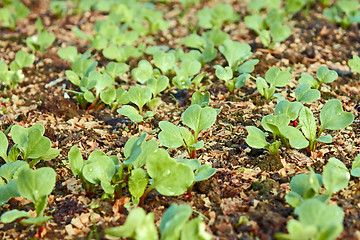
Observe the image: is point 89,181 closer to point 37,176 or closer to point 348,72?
point 37,176

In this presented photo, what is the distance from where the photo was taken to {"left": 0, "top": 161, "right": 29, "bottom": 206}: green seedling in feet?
5.99

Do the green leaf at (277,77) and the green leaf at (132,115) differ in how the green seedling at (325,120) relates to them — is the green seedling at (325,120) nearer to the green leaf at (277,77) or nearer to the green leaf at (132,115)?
the green leaf at (277,77)

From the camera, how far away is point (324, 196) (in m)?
1.70

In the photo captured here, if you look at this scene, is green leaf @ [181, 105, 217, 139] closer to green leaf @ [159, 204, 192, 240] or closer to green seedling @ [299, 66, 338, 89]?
green leaf @ [159, 204, 192, 240]

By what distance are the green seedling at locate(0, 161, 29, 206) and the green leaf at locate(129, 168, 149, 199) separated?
49 centimetres

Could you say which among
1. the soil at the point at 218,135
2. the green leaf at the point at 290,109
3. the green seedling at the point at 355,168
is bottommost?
→ the soil at the point at 218,135

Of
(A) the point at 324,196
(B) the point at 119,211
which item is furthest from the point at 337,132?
(B) the point at 119,211

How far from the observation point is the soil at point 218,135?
178 cm

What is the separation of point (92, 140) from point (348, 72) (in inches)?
69.9

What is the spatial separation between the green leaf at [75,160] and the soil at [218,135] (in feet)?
0.45

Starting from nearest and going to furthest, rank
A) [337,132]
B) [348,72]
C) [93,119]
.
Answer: [337,132] < [93,119] < [348,72]

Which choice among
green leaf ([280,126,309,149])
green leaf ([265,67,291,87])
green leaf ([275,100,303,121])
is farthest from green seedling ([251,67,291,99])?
green leaf ([280,126,309,149])

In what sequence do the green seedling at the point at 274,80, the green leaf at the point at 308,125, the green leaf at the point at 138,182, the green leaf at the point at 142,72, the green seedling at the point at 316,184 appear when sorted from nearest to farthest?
the green seedling at the point at 316,184
the green leaf at the point at 138,182
the green leaf at the point at 308,125
the green seedling at the point at 274,80
the green leaf at the point at 142,72

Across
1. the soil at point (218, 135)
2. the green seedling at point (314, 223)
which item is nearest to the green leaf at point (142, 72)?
the soil at point (218, 135)
